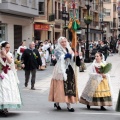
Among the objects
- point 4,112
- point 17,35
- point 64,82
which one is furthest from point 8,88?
point 17,35

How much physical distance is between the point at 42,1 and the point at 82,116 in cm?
3859

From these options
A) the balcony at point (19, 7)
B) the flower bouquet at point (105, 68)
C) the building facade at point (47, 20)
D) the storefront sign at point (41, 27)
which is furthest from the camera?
the building facade at point (47, 20)

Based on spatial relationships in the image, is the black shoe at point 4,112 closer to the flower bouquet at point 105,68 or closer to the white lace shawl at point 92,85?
the white lace shawl at point 92,85

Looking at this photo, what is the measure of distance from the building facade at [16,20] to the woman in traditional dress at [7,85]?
2263 cm

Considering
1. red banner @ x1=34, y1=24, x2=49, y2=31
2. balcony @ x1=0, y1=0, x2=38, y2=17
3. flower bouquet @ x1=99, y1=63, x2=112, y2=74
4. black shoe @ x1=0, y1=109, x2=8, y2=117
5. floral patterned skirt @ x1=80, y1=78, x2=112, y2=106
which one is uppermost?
balcony @ x1=0, y1=0, x2=38, y2=17

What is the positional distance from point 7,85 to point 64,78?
57.4 inches

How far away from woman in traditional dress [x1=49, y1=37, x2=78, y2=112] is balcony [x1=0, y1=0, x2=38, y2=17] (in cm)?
2227

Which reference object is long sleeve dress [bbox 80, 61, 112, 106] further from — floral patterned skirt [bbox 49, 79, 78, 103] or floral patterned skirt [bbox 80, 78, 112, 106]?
floral patterned skirt [bbox 49, 79, 78, 103]

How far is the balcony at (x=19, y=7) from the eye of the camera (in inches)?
1280

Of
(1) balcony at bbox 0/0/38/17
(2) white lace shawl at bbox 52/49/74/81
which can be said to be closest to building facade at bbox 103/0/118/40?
(1) balcony at bbox 0/0/38/17

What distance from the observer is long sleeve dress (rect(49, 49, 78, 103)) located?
10727 millimetres

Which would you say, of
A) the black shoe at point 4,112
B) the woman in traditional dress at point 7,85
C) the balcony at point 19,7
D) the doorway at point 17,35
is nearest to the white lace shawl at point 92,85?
the woman in traditional dress at point 7,85

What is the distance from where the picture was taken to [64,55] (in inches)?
424

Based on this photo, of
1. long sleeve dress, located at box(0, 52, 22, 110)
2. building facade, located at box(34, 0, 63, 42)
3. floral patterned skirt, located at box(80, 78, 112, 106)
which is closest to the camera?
long sleeve dress, located at box(0, 52, 22, 110)
